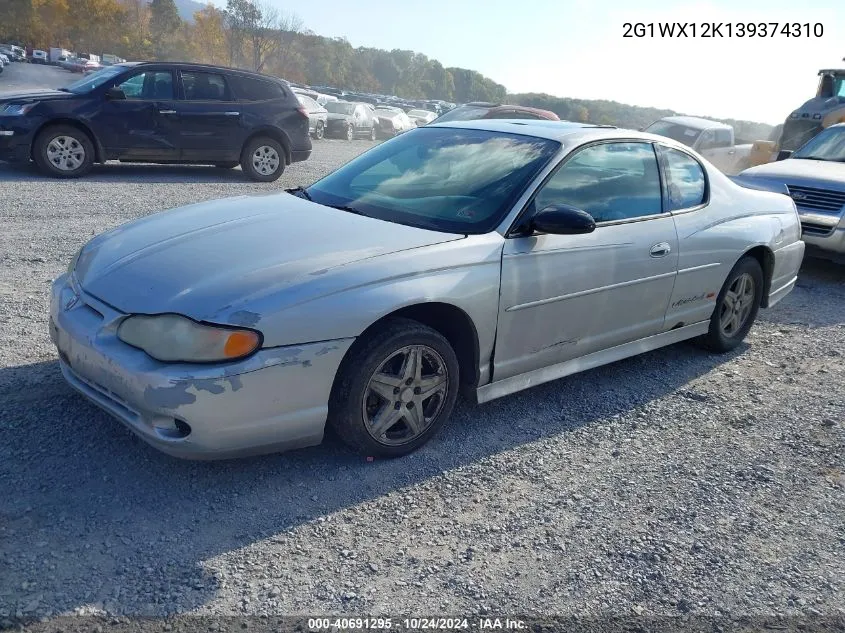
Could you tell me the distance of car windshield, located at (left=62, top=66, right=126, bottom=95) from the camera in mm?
10086

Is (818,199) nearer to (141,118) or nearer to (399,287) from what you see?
(399,287)

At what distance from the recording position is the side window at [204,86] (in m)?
10.8

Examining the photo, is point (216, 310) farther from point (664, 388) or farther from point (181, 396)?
point (664, 388)

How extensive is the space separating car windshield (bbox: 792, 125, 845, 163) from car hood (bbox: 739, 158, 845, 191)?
0.63ft

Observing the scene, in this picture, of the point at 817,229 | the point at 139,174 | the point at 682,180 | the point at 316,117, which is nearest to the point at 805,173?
the point at 817,229

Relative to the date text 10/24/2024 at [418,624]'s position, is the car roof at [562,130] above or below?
above

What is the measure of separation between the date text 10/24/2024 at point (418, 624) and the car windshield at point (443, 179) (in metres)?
1.83

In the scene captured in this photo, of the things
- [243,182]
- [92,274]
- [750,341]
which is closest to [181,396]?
[92,274]

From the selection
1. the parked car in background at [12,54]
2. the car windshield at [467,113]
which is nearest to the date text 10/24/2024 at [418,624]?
the car windshield at [467,113]

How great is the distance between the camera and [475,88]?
96250 mm

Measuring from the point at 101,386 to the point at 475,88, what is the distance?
98.0 metres

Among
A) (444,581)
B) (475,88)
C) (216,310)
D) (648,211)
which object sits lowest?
(444,581)

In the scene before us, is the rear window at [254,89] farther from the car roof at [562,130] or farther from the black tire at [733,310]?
the black tire at [733,310]

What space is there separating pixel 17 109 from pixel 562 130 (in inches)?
315
